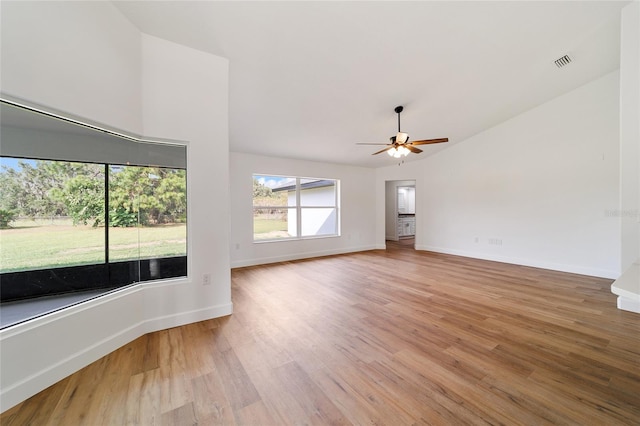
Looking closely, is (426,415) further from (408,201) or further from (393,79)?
(408,201)

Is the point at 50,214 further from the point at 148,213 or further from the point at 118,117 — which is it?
the point at 118,117

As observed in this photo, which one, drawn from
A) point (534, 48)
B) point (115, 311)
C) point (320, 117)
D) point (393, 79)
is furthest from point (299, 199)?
point (534, 48)

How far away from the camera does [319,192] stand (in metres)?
6.66

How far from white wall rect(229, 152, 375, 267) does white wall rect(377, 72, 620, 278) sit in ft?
6.71

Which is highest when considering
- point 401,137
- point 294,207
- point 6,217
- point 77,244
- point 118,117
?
point 401,137

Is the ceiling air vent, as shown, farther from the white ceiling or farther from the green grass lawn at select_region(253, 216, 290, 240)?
the green grass lawn at select_region(253, 216, 290, 240)

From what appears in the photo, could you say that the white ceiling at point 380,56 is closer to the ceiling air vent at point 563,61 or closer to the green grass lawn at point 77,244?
the ceiling air vent at point 563,61

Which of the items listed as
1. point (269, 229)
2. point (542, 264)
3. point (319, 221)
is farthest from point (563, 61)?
point (269, 229)

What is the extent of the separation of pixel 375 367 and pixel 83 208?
3.05 metres

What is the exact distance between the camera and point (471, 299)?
125 inches

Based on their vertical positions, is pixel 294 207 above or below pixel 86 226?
above

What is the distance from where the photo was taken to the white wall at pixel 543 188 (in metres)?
4.02

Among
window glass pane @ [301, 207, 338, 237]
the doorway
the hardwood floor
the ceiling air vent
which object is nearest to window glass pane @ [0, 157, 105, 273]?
the hardwood floor

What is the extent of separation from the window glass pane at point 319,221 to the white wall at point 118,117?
354cm
